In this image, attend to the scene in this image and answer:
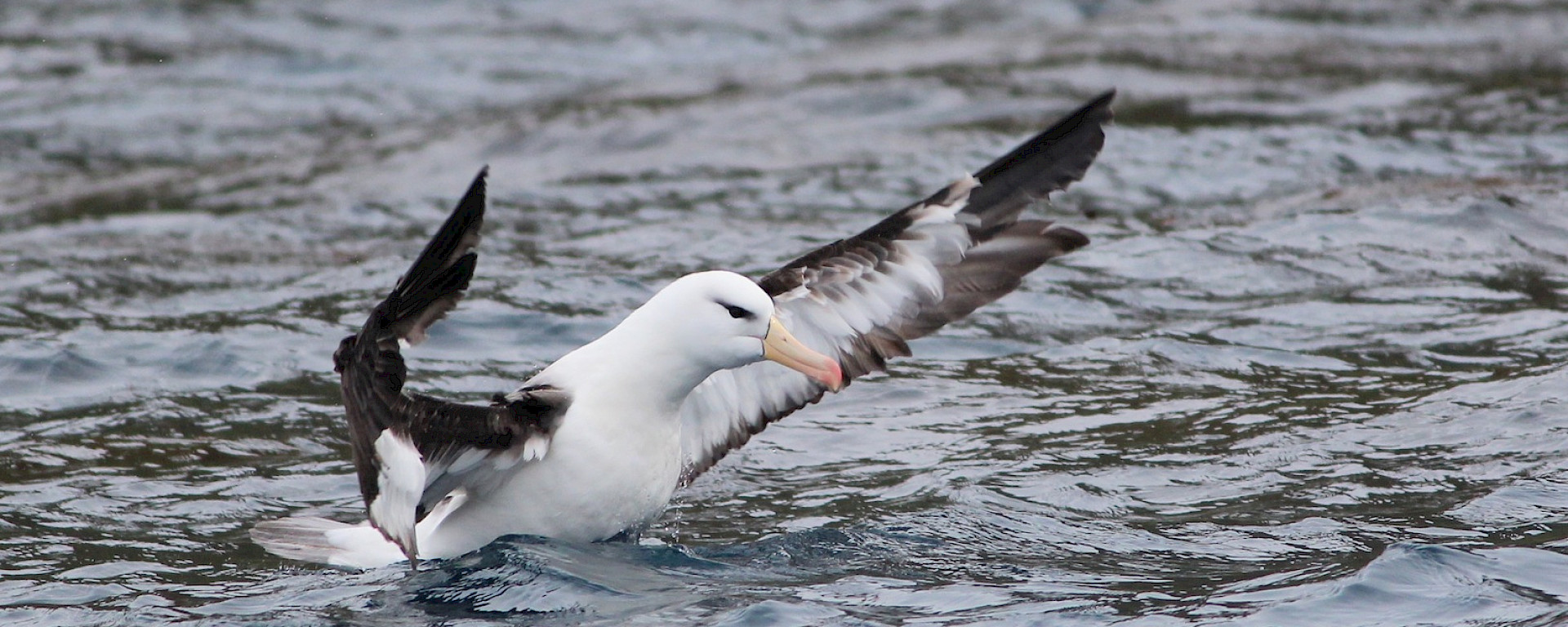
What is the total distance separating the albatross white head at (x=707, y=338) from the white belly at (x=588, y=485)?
211 mm

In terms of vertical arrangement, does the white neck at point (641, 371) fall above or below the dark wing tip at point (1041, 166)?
below

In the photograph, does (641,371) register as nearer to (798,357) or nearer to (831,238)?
(798,357)

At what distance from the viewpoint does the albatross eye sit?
6.30 m

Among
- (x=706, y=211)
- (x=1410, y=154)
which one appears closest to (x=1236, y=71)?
(x=1410, y=154)

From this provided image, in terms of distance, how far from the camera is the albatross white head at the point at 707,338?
6309 millimetres

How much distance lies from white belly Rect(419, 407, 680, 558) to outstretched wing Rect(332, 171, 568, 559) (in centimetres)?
29

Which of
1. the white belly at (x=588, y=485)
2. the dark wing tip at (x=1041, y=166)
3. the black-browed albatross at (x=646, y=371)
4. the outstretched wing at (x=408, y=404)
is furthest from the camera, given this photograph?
the dark wing tip at (x=1041, y=166)

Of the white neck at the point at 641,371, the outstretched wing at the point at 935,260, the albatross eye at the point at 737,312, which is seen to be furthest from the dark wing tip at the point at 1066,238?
the white neck at the point at 641,371

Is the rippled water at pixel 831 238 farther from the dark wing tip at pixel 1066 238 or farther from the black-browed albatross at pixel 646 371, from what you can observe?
the dark wing tip at pixel 1066 238

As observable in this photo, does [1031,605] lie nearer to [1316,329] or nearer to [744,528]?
[744,528]

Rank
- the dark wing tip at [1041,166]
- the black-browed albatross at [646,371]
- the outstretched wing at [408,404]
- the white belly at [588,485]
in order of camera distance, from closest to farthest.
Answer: the outstretched wing at [408,404] < the black-browed albatross at [646,371] < the white belly at [588,485] < the dark wing tip at [1041,166]

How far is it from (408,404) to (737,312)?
1320mm

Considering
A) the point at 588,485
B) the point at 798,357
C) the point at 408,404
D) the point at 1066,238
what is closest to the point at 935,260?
the point at 1066,238

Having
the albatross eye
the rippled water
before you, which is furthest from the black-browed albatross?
the rippled water
